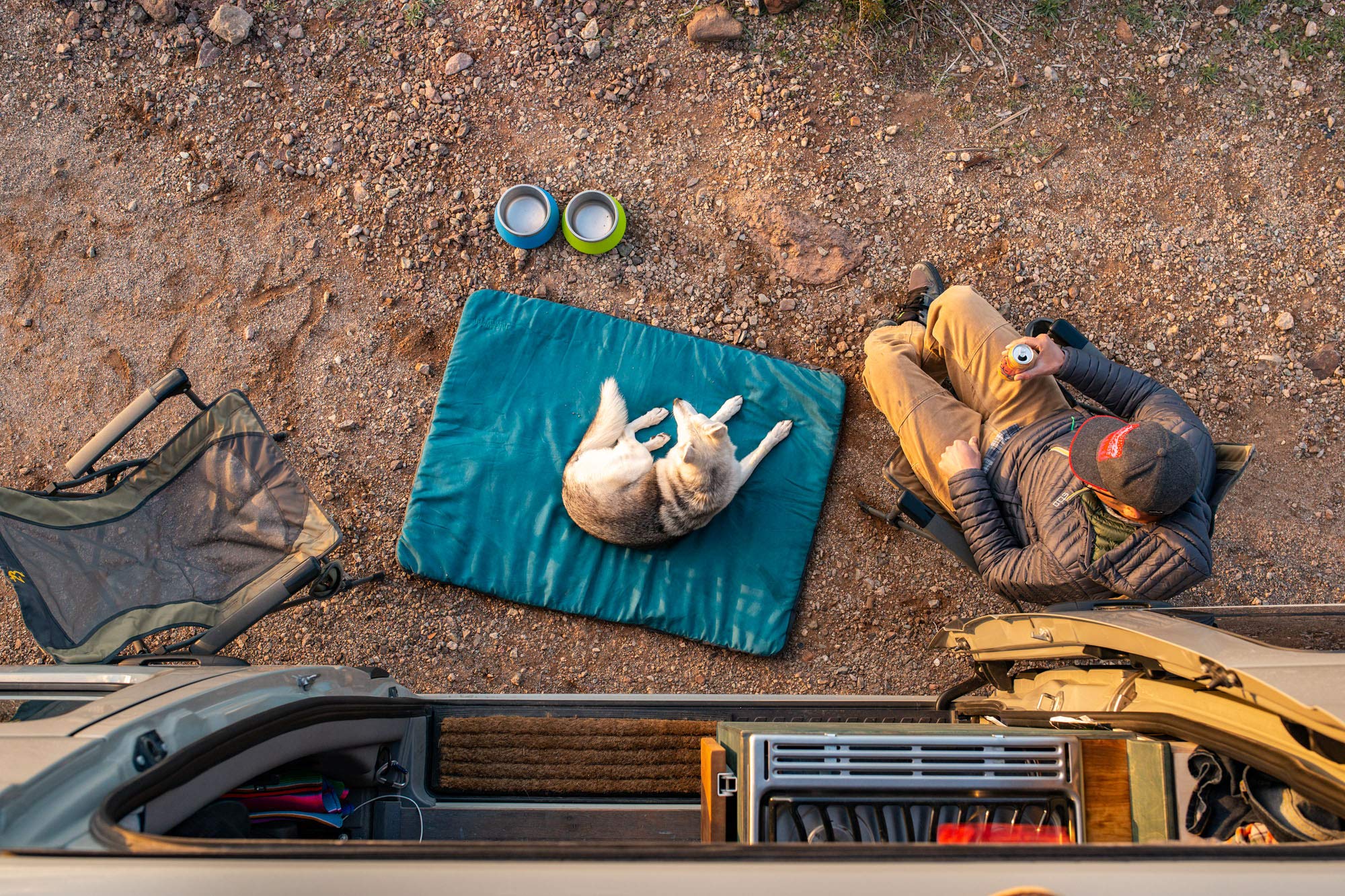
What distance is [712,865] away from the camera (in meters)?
1.30

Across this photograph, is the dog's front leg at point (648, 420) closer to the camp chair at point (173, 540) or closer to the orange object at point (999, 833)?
the camp chair at point (173, 540)

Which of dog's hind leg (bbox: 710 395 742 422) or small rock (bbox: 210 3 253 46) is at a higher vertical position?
small rock (bbox: 210 3 253 46)

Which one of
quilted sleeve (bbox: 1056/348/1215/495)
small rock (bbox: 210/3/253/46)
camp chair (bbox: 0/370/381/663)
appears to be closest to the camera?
camp chair (bbox: 0/370/381/663)

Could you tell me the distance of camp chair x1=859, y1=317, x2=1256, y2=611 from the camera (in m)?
2.78

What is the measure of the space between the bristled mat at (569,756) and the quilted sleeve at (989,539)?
1.31 metres

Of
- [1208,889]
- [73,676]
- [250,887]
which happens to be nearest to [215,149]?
[73,676]

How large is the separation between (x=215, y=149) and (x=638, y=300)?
2.48m

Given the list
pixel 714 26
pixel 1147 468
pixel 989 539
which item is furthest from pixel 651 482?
pixel 714 26

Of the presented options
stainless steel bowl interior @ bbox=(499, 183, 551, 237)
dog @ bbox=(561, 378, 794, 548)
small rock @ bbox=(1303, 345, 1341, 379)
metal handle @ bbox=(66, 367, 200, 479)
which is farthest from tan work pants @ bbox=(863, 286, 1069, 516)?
metal handle @ bbox=(66, 367, 200, 479)

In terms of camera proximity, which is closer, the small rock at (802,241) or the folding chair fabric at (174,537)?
the folding chair fabric at (174,537)

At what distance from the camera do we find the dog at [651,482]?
336 cm

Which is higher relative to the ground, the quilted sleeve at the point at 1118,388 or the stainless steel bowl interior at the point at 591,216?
the stainless steel bowl interior at the point at 591,216

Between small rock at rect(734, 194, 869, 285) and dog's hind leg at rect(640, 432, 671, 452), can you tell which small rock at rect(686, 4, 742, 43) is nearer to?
small rock at rect(734, 194, 869, 285)

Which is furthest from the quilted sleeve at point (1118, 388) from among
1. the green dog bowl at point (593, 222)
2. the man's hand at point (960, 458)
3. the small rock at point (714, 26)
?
the small rock at point (714, 26)
